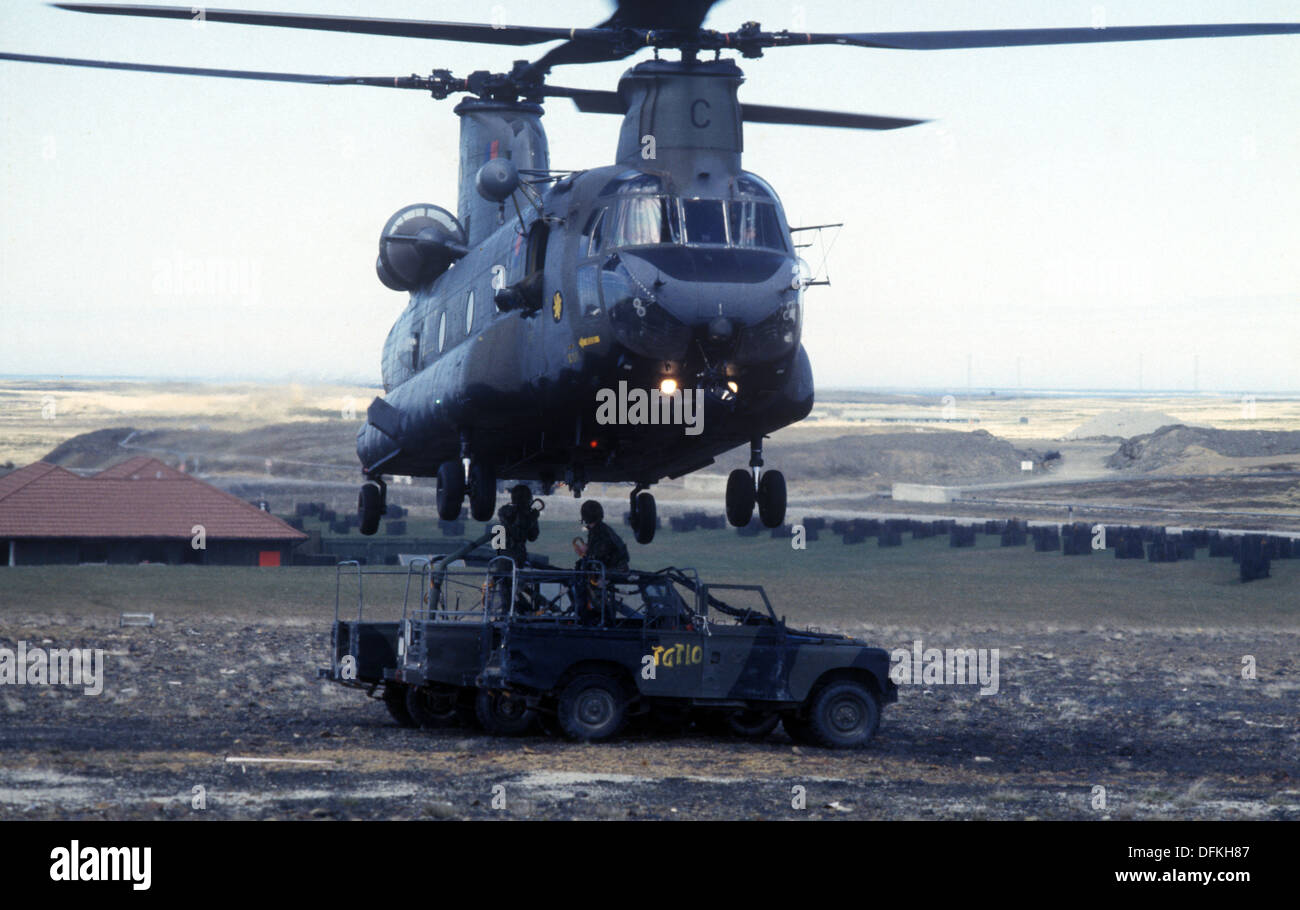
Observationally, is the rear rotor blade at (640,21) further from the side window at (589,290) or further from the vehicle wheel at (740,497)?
the vehicle wheel at (740,497)

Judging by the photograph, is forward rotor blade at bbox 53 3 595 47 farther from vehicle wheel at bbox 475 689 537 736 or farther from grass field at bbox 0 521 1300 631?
grass field at bbox 0 521 1300 631

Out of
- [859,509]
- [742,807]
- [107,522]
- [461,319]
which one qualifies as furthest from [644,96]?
[859,509]

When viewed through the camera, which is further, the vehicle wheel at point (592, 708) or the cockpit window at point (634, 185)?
the vehicle wheel at point (592, 708)

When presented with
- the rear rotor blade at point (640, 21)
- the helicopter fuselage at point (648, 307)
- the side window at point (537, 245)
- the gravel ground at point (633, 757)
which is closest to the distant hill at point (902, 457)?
the gravel ground at point (633, 757)

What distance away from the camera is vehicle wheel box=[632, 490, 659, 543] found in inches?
872

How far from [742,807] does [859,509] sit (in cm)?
7762

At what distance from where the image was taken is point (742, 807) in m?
13.5

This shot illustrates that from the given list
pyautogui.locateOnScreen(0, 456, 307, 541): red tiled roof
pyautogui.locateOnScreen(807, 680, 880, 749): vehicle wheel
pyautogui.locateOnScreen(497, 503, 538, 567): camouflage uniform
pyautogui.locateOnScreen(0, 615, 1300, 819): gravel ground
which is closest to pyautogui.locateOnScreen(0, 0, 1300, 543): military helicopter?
pyautogui.locateOnScreen(497, 503, 538, 567): camouflage uniform

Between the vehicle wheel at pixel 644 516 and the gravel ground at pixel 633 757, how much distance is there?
388 centimetres

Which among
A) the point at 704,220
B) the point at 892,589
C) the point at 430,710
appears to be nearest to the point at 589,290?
the point at 704,220

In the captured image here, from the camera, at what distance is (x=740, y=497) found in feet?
60.0

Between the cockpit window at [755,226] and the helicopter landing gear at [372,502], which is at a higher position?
the cockpit window at [755,226]

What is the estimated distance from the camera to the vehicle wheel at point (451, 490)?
1930 cm

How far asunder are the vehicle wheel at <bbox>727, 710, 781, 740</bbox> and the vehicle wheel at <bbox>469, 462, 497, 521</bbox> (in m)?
3.96
